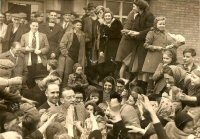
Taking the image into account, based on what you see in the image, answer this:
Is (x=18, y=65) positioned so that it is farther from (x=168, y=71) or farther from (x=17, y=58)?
(x=168, y=71)

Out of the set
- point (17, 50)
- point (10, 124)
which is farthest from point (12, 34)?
point (10, 124)

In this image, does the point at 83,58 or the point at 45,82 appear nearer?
the point at 45,82

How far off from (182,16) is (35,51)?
4.13 metres

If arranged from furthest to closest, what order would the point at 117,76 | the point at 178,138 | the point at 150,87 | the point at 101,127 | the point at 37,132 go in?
the point at 117,76
the point at 150,87
the point at 101,127
the point at 178,138
the point at 37,132

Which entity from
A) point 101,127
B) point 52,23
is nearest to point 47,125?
point 101,127

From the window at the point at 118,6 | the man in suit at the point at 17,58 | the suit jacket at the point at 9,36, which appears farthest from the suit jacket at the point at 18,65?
the window at the point at 118,6

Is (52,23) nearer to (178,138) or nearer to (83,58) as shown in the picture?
(83,58)

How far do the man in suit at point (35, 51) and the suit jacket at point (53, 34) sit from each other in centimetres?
25

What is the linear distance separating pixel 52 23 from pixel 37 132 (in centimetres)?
444

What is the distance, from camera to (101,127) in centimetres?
730

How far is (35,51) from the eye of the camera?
945 centimetres

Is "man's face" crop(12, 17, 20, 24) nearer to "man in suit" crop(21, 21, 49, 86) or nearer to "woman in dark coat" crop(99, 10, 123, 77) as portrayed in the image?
"man in suit" crop(21, 21, 49, 86)

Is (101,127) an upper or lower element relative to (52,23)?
lower

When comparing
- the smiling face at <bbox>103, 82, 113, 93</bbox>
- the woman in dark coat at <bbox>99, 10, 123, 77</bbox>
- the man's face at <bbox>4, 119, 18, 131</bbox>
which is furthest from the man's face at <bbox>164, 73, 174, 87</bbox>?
the man's face at <bbox>4, 119, 18, 131</bbox>
